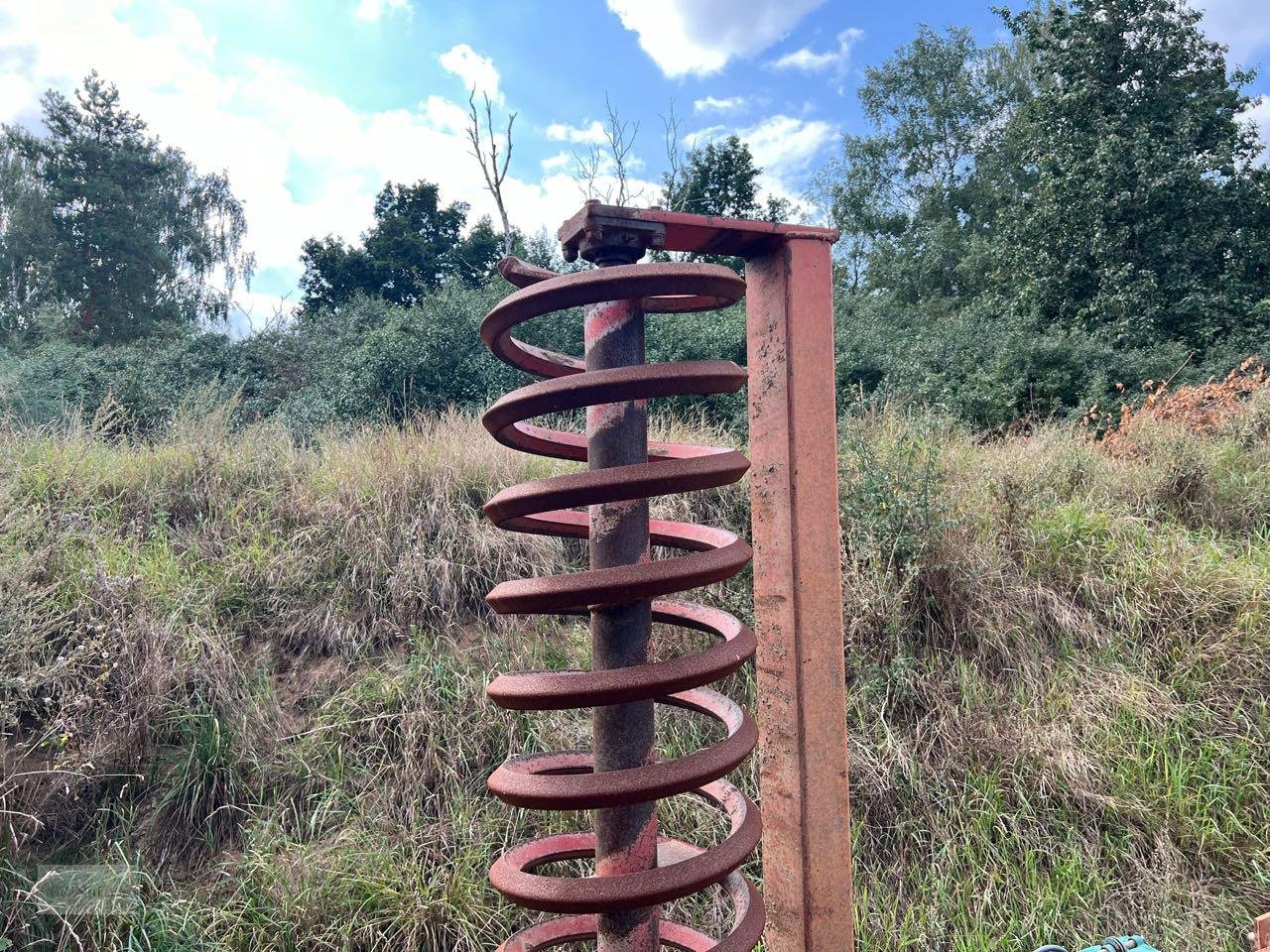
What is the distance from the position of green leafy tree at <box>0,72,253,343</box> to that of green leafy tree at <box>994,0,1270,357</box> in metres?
19.2

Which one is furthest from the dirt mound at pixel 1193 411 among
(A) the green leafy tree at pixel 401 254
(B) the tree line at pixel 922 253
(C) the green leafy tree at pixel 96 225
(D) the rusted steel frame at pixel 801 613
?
(C) the green leafy tree at pixel 96 225

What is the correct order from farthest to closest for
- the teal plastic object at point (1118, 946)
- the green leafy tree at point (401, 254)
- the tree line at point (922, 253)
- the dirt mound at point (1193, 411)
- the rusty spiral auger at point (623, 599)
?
the green leafy tree at point (401, 254) → the tree line at point (922, 253) → the dirt mound at point (1193, 411) → the teal plastic object at point (1118, 946) → the rusty spiral auger at point (623, 599)

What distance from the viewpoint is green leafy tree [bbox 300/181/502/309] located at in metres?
17.0

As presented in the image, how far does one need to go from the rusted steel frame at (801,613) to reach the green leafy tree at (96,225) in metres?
21.1

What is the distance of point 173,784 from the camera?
3.03m

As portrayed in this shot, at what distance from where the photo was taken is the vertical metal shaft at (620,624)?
991 mm

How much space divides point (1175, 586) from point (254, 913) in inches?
180

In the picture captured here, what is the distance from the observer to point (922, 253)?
63.0ft

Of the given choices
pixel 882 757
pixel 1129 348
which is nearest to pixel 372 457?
pixel 882 757

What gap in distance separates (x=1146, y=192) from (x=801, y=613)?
46.1 ft

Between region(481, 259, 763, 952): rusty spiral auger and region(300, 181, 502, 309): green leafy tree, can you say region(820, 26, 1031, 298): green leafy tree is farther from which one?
region(481, 259, 763, 952): rusty spiral auger

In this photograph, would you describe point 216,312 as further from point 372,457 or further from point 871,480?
point 871,480

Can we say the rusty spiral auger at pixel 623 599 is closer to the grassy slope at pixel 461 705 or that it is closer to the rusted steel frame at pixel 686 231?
the rusted steel frame at pixel 686 231

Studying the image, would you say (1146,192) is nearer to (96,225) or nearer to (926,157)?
(926,157)
